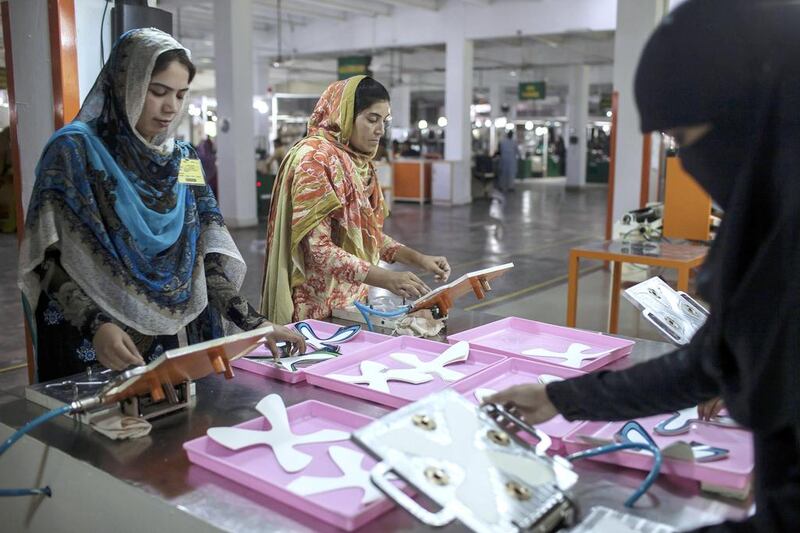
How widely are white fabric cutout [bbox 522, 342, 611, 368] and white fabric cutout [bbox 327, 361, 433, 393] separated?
0.33 metres

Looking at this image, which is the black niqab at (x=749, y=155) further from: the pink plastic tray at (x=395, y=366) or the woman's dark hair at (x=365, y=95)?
the woman's dark hair at (x=365, y=95)

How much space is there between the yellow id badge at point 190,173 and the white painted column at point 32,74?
962 mm

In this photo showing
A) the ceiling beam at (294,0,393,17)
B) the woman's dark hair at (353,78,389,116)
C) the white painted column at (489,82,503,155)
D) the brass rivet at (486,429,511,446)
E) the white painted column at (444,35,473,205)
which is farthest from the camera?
the white painted column at (489,82,503,155)

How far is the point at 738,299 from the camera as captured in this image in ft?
2.43

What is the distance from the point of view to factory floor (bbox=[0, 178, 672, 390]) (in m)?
5.27

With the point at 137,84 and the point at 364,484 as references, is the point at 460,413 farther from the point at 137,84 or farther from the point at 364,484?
the point at 137,84

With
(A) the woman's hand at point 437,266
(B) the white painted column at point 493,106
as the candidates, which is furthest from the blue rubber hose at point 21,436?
(B) the white painted column at point 493,106

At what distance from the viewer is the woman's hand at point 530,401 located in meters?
1.08

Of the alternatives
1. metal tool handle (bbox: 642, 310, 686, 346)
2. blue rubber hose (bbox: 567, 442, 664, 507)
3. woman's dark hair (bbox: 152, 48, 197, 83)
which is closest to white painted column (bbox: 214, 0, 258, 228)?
woman's dark hair (bbox: 152, 48, 197, 83)

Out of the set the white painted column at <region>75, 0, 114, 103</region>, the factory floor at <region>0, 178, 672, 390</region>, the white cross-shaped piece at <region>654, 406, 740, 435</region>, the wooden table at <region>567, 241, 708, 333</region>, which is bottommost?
the factory floor at <region>0, 178, 672, 390</region>

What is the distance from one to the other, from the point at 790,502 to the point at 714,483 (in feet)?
1.21

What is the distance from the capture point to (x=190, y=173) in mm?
1825

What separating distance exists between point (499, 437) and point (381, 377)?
2.03 feet

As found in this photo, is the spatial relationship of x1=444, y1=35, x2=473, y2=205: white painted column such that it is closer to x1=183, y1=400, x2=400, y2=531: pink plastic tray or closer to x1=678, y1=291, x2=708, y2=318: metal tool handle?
x1=678, y1=291, x2=708, y2=318: metal tool handle
